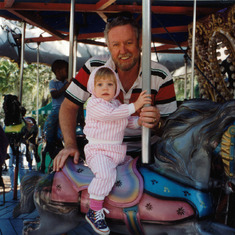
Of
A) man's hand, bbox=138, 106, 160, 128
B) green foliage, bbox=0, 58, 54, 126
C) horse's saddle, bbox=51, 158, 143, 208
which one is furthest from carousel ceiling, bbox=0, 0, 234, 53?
green foliage, bbox=0, 58, 54, 126

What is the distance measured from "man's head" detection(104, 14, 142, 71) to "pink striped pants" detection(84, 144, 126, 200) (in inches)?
21.5

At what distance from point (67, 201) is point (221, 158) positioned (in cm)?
76

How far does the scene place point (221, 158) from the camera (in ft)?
3.91

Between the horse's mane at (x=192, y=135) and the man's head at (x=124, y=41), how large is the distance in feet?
1.70

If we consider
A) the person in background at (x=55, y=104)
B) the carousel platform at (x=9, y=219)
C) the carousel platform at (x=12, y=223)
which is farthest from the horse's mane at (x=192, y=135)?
the carousel platform at (x=9, y=219)

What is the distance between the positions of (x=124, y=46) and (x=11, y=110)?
2.54 m

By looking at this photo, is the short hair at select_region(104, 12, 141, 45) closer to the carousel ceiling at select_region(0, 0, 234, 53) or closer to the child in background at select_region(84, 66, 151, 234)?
the child in background at select_region(84, 66, 151, 234)

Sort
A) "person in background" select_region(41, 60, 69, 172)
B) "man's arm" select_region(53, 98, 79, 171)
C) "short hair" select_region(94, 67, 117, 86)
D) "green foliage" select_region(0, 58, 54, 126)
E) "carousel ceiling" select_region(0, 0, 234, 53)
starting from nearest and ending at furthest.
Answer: "short hair" select_region(94, 67, 117, 86), "man's arm" select_region(53, 98, 79, 171), "person in background" select_region(41, 60, 69, 172), "carousel ceiling" select_region(0, 0, 234, 53), "green foliage" select_region(0, 58, 54, 126)

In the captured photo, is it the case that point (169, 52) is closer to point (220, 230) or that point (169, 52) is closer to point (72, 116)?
point (72, 116)

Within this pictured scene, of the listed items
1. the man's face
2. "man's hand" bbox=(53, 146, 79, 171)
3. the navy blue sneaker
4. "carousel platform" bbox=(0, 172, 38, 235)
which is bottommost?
"carousel platform" bbox=(0, 172, 38, 235)

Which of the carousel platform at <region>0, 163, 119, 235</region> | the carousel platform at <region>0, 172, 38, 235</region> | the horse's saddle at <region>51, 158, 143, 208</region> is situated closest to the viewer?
the horse's saddle at <region>51, 158, 143, 208</region>

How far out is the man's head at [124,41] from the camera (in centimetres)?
174

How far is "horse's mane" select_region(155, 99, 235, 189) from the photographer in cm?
121

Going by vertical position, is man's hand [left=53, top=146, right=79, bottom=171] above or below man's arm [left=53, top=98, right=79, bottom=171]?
below
